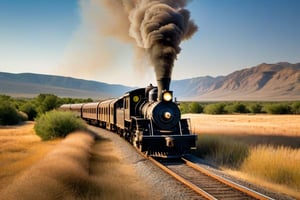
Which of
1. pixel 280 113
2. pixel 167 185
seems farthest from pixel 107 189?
pixel 280 113

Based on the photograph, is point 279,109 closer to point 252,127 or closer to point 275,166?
point 252,127

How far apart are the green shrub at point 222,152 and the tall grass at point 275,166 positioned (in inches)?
27.4

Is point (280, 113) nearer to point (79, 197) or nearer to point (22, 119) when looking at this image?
point (22, 119)

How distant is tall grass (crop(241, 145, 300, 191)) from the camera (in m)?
13.1

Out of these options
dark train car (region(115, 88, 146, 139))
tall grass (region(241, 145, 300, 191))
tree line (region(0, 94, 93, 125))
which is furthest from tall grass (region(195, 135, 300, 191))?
tree line (region(0, 94, 93, 125))

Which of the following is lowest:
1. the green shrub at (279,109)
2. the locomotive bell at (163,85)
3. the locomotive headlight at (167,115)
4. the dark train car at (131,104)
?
the locomotive headlight at (167,115)

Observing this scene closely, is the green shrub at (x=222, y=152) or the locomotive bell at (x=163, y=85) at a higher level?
the locomotive bell at (x=163, y=85)

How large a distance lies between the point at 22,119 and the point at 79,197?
51.2 metres

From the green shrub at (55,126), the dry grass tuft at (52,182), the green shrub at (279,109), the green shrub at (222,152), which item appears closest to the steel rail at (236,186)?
the green shrub at (222,152)

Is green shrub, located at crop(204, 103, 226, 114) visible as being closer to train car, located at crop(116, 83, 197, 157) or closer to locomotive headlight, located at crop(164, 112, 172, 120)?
train car, located at crop(116, 83, 197, 157)

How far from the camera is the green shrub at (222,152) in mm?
16625

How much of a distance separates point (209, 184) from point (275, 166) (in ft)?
13.5

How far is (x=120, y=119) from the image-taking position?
22.6 m

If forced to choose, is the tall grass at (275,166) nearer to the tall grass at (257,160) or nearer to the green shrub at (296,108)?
the tall grass at (257,160)
